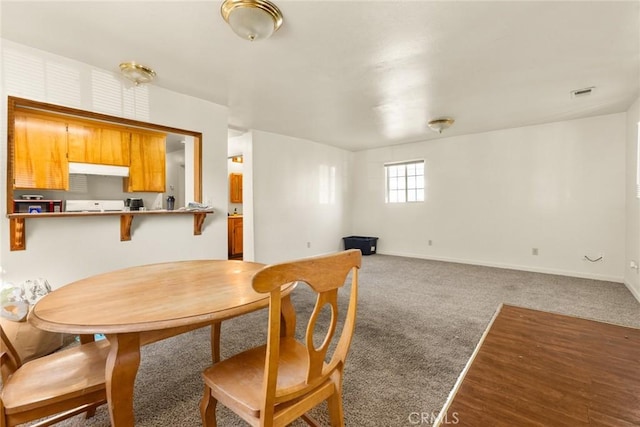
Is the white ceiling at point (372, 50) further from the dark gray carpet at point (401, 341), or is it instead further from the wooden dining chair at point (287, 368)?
the dark gray carpet at point (401, 341)

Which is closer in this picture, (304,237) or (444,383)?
(444,383)

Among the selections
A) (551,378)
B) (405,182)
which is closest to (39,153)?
(551,378)

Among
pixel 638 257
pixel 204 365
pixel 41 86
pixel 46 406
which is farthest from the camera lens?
pixel 638 257

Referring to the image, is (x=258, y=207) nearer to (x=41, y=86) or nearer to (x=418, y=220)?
(x=41, y=86)

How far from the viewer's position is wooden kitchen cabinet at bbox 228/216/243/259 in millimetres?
6193

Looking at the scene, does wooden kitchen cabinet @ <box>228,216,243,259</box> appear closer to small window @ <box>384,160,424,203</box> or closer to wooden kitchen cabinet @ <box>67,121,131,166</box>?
wooden kitchen cabinet @ <box>67,121,131,166</box>

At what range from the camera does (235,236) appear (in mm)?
6266

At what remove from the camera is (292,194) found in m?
5.46

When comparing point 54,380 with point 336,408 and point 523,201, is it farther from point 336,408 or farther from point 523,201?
point 523,201

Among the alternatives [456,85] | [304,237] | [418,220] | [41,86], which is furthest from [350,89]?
[418,220]

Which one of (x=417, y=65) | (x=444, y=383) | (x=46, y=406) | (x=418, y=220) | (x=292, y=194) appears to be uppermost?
(x=417, y=65)

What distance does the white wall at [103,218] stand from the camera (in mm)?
2273

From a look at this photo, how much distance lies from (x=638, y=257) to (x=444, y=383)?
3.40m

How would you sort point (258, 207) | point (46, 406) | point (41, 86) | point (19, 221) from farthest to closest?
1. point (258, 207)
2. point (41, 86)
3. point (19, 221)
4. point (46, 406)
